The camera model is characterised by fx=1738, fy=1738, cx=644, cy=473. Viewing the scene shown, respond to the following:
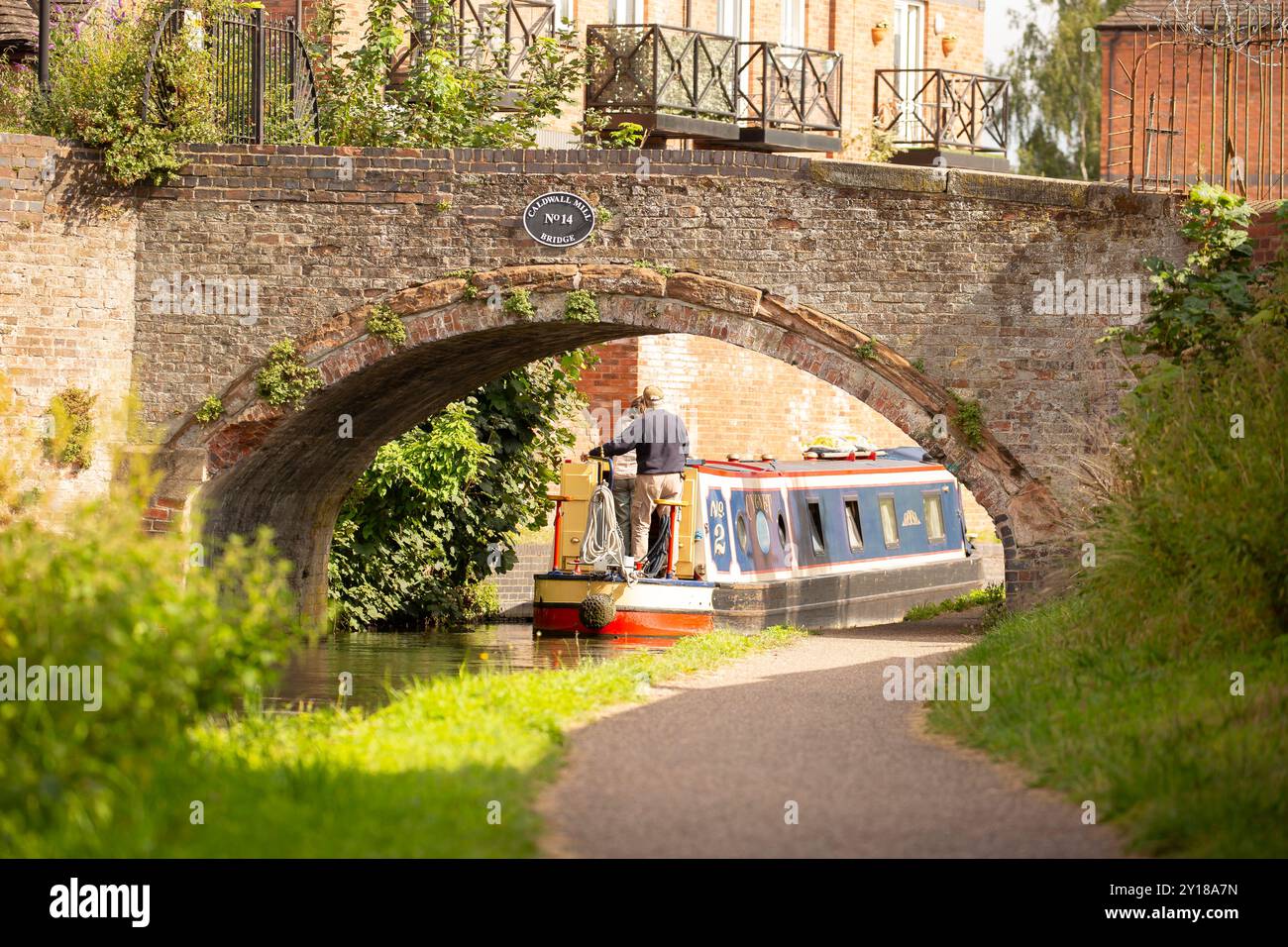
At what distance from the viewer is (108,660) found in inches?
219

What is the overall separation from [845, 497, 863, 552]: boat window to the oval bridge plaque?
214 inches

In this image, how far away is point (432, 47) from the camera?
15.8 metres

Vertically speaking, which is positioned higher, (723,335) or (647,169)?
(647,169)

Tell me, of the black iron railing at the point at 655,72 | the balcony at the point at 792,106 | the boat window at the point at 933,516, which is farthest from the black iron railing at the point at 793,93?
the boat window at the point at 933,516

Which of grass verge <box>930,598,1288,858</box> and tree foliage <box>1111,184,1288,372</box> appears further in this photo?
tree foliage <box>1111,184,1288,372</box>

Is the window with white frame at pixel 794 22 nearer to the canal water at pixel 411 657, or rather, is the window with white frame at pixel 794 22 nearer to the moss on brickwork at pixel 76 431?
the canal water at pixel 411 657

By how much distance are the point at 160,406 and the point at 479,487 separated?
4.55 metres

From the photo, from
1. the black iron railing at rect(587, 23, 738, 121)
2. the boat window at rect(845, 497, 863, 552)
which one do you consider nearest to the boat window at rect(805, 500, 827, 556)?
the boat window at rect(845, 497, 863, 552)

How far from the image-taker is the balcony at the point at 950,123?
21.5 meters

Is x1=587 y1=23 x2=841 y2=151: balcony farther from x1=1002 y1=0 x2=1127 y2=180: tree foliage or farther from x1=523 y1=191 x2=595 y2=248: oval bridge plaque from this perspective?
x1=1002 y1=0 x2=1127 y2=180: tree foliage

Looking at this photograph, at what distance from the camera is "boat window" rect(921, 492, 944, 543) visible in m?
18.8

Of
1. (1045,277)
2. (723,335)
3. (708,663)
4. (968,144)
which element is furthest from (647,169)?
(968,144)
